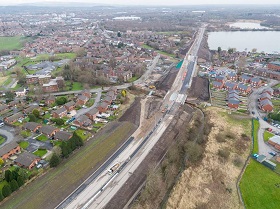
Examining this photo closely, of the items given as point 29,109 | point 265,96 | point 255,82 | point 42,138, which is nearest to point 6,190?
point 42,138

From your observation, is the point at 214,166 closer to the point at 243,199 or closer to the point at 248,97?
the point at 243,199

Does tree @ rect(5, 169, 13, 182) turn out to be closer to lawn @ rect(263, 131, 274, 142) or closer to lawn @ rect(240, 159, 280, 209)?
lawn @ rect(240, 159, 280, 209)

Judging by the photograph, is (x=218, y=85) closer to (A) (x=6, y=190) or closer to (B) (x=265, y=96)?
(B) (x=265, y=96)

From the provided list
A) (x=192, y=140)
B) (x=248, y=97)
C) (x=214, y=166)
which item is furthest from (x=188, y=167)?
(x=248, y=97)

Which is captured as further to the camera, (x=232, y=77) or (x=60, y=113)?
(x=232, y=77)

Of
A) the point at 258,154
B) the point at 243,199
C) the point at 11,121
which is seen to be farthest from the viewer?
the point at 11,121

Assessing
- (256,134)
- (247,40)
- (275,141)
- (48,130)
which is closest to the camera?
(275,141)

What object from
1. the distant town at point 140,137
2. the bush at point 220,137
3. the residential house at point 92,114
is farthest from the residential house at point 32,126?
the bush at point 220,137
